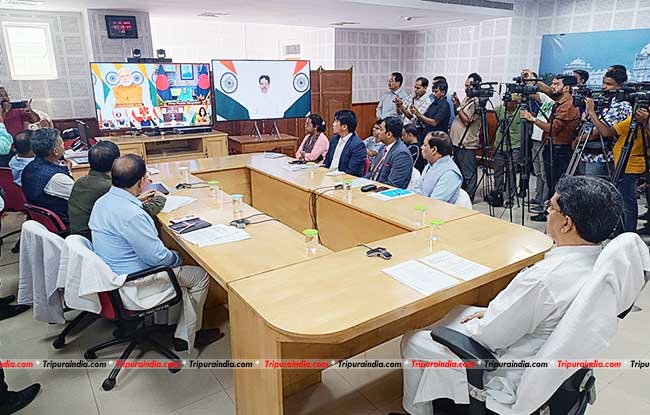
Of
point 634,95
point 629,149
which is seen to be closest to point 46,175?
point 634,95

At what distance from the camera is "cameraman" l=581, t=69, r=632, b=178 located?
136 inches

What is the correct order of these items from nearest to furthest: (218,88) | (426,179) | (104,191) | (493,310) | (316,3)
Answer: (493,310) → (104,191) → (426,179) → (316,3) → (218,88)

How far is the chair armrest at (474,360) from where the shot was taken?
51.1 inches

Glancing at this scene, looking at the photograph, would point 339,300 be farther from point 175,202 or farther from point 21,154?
point 21,154

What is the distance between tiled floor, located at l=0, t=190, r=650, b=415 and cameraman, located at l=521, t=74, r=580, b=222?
229cm

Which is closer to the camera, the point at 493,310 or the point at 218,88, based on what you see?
the point at 493,310

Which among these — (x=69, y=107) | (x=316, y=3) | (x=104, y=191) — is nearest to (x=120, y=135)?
(x=69, y=107)

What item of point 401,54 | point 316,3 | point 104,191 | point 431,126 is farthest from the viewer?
point 401,54

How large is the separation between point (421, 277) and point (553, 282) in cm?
49

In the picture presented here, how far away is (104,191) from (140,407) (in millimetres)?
1139

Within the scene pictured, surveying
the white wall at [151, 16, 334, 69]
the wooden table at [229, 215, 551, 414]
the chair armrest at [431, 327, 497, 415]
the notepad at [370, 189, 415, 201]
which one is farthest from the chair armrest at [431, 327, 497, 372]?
the white wall at [151, 16, 334, 69]

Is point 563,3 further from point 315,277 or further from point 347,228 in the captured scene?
point 315,277

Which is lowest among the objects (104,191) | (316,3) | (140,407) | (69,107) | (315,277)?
(140,407)

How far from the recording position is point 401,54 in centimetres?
764
